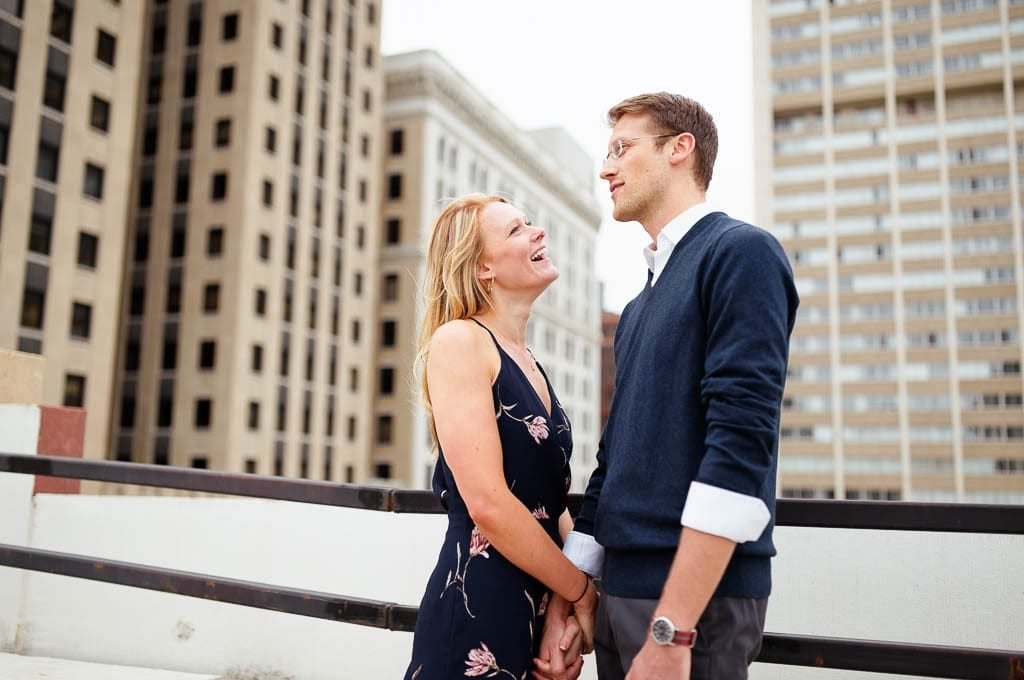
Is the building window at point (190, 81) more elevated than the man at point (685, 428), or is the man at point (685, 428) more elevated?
the building window at point (190, 81)

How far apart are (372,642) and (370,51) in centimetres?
5165

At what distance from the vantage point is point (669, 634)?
73.1 inches

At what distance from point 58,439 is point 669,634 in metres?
3.77

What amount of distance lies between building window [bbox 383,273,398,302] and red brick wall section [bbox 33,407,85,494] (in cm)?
4846

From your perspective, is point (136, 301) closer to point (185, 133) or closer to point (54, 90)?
point (185, 133)

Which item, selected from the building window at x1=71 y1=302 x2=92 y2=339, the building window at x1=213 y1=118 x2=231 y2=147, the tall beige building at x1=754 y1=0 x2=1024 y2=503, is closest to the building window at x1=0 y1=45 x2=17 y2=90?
the building window at x1=71 y1=302 x2=92 y2=339

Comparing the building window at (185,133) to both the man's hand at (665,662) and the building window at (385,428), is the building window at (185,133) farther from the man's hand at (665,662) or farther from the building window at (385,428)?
the man's hand at (665,662)

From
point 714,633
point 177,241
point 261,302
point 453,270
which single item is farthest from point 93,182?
point 714,633

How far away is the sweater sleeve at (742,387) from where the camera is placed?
1.84m

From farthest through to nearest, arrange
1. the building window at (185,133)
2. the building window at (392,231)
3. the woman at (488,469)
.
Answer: the building window at (392,231) < the building window at (185,133) < the woman at (488,469)

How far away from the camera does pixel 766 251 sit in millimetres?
1966

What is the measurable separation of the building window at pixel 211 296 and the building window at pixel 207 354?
1.51 m

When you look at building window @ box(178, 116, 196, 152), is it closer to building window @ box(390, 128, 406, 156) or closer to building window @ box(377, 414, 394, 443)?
building window @ box(390, 128, 406, 156)

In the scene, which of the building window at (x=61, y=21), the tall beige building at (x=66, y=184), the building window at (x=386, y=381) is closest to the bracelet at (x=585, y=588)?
the tall beige building at (x=66, y=184)
